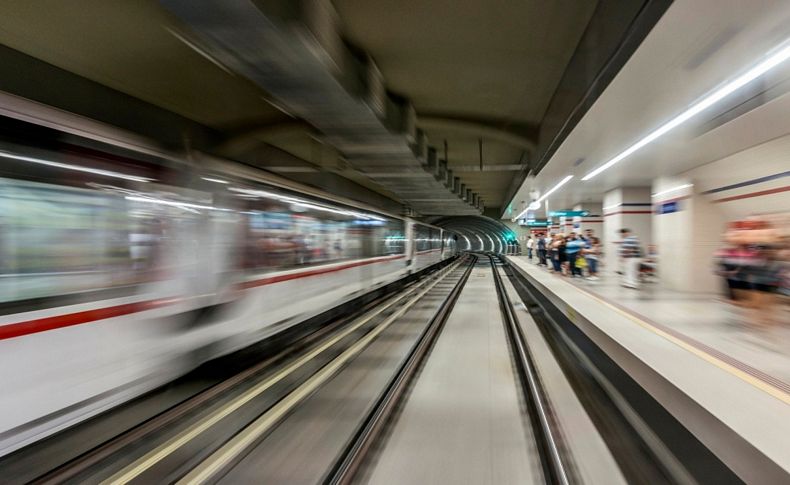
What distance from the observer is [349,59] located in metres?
5.54

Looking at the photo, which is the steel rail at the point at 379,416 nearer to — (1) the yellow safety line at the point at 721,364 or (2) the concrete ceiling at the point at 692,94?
(1) the yellow safety line at the point at 721,364

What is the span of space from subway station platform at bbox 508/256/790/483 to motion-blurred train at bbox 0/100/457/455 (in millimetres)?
4514

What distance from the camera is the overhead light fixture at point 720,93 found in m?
4.11

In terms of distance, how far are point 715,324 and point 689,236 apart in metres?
3.94

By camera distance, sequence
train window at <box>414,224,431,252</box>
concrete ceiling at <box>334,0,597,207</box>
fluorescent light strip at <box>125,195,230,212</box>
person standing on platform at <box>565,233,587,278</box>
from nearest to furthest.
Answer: fluorescent light strip at <box>125,195,230,212</box>
concrete ceiling at <box>334,0,597,207</box>
person standing on platform at <box>565,233,587,278</box>
train window at <box>414,224,431,252</box>

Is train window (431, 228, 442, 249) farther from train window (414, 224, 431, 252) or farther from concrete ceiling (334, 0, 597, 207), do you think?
concrete ceiling (334, 0, 597, 207)

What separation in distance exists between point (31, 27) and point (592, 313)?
859 centimetres

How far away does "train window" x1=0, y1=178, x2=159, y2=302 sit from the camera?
293cm

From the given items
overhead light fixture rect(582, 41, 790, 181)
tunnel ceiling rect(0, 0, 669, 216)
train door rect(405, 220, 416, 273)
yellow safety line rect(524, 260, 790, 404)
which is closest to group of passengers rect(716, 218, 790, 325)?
yellow safety line rect(524, 260, 790, 404)

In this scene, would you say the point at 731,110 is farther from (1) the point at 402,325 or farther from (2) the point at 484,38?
(1) the point at 402,325

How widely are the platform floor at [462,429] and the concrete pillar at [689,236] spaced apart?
19.9 ft

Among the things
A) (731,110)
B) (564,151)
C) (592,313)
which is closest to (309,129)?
(564,151)

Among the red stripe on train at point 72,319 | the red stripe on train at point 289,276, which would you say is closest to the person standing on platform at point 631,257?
the red stripe on train at point 289,276

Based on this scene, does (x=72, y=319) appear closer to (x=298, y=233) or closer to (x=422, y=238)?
(x=298, y=233)
